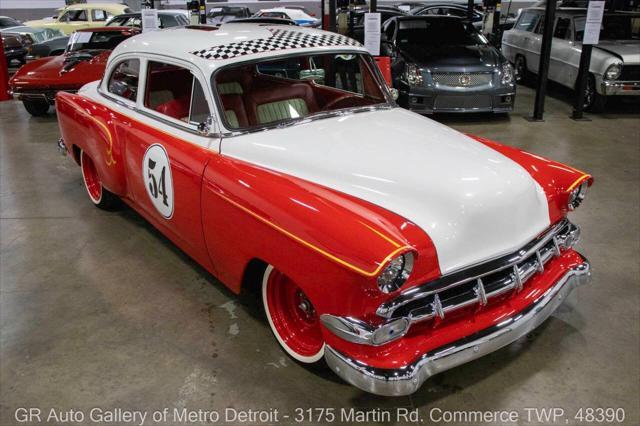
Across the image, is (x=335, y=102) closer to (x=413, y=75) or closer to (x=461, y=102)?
(x=413, y=75)

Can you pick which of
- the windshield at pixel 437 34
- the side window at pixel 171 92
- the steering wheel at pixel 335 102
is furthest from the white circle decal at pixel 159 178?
the windshield at pixel 437 34

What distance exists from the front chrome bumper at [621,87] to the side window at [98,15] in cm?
1169

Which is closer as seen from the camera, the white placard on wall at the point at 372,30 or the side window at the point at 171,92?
the side window at the point at 171,92

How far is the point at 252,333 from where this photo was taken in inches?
114

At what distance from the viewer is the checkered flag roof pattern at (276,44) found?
3.02 m

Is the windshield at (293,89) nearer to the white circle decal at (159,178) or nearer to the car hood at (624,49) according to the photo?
the white circle decal at (159,178)

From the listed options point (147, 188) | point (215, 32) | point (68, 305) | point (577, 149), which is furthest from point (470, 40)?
point (68, 305)

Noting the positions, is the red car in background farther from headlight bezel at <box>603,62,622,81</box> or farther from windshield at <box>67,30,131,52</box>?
headlight bezel at <box>603,62,622,81</box>

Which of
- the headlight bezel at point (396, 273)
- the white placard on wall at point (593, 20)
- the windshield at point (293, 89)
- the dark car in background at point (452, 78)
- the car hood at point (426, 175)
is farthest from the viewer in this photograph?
the dark car in background at point (452, 78)

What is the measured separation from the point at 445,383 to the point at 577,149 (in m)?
4.82

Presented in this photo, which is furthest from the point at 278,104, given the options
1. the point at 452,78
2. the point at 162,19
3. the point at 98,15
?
the point at 98,15

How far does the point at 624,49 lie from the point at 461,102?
2554 mm

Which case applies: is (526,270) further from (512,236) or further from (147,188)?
(147,188)

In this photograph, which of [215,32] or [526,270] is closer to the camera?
[526,270]
